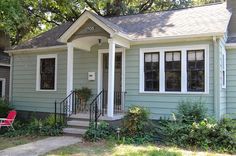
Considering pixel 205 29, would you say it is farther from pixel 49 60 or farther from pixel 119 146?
pixel 49 60

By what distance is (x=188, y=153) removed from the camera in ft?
24.5

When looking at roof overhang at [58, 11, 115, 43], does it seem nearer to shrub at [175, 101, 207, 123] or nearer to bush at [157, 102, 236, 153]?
shrub at [175, 101, 207, 123]

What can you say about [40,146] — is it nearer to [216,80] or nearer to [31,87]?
[31,87]

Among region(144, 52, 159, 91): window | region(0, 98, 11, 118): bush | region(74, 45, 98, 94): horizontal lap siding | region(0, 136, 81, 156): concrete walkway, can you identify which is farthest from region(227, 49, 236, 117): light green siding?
region(0, 98, 11, 118): bush

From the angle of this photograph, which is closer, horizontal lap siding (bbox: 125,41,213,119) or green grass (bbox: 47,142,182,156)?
green grass (bbox: 47,142,182,156)

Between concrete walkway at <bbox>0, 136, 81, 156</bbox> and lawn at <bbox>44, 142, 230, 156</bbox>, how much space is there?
0.41 m

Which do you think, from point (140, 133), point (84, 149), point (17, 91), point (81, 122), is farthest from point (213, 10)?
point (17, 91)

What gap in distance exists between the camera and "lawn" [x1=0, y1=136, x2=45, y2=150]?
8719 mm

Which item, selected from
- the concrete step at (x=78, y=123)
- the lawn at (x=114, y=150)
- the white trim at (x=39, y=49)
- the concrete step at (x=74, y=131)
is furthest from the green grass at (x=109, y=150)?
the white trim at (x=39, y=49)

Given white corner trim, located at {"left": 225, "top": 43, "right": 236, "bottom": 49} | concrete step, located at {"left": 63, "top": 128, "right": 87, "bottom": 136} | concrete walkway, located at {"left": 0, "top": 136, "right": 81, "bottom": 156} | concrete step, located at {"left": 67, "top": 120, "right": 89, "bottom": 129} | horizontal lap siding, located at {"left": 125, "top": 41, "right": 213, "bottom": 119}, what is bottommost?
concrete walkway, located at {"left": 0, "top": 136, "right": 81, "bottom": 156}

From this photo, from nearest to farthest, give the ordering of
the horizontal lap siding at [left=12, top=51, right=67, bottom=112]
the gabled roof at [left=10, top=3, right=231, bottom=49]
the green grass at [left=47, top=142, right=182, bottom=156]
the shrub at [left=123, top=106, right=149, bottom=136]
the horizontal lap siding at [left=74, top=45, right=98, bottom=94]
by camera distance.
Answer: the green grass at [left=47, top=142, right=182, bottom=156], the shrub at [left=123, top=106, right=149, bottom=136], the gabled roof at [left=10, top=3, right=231, bottom=49], the horizontal lap siding at [left=74, top=45, right=98, bottom=94], the horizontal lap siding at [left=12, top=51, right=67, bottom=112]

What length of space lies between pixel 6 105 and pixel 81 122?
195 inches

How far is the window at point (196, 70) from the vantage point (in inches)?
389

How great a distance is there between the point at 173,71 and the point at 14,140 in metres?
6.14
